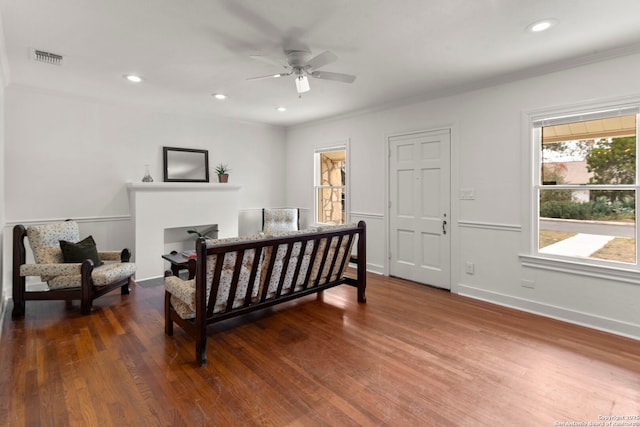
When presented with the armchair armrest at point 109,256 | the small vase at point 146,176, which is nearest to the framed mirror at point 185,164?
the small vase at point 146,176

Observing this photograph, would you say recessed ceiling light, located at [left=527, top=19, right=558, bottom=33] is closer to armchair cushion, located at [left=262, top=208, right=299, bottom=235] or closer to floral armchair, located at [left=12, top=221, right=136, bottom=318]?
armchair cushion, located at [left=262, top=208, right=299, bottom=235]

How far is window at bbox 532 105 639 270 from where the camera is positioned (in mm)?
3059

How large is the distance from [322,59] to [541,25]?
1.65m

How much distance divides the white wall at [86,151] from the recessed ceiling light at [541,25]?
458 centimetres

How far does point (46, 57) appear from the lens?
123 inches

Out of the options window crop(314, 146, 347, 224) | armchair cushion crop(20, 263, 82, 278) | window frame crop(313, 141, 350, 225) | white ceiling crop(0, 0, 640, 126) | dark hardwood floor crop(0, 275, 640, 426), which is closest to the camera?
dark hardwood floor crop(0, 275, 640, 426)

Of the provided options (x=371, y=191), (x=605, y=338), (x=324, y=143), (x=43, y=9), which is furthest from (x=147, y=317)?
(x=605, y=338)

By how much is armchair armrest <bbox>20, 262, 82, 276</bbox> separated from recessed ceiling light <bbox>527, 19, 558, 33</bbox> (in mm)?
4643

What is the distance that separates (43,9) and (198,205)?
3.27 meters

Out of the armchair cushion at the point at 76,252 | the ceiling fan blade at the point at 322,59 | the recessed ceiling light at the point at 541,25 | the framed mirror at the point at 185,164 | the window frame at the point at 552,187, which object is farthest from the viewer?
the framed mirror at the point at 185,164

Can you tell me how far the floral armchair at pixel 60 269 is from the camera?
11.4ft

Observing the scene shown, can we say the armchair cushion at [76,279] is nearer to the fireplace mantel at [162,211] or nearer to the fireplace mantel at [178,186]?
the fireplace mantel at [162,211]

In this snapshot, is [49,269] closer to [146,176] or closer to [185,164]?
[146,176]

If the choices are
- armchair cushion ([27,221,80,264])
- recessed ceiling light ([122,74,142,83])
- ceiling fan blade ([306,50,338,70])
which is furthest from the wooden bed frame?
recessed ceiling light ([122,74,142,83])
